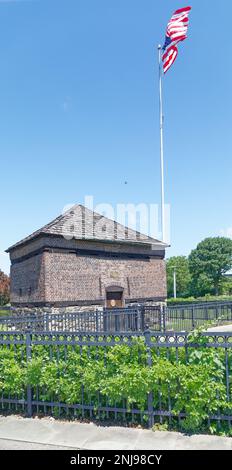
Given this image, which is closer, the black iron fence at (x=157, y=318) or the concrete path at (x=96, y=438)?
the concrete path at (x=96, y=438)

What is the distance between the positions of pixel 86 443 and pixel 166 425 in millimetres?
1161

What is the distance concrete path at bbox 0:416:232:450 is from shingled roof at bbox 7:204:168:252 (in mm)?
14124

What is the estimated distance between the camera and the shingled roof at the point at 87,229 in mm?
19766

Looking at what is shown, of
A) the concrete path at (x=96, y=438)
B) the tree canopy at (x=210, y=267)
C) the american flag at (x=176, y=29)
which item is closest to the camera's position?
the concrete path at (x=96, y=438)

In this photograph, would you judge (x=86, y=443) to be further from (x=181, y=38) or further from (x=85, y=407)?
(x=181, y=38)

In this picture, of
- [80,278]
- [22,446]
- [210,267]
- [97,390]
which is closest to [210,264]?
[210,267]

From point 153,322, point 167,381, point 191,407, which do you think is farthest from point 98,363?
point 153,322

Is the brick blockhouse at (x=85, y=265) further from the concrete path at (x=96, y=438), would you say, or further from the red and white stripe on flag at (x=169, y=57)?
the concrete path at (x=96, y=438)

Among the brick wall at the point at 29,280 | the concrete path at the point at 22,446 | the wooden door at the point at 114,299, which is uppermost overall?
the brick wall at the point at 29,280

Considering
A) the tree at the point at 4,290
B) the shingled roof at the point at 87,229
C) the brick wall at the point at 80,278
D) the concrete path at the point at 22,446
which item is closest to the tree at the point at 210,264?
the tree at the point at 4,290

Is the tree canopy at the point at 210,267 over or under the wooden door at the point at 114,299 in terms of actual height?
over

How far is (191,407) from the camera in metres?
4.74

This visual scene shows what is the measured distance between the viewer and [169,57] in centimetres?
2398

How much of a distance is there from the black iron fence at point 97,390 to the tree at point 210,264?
63425 mm
